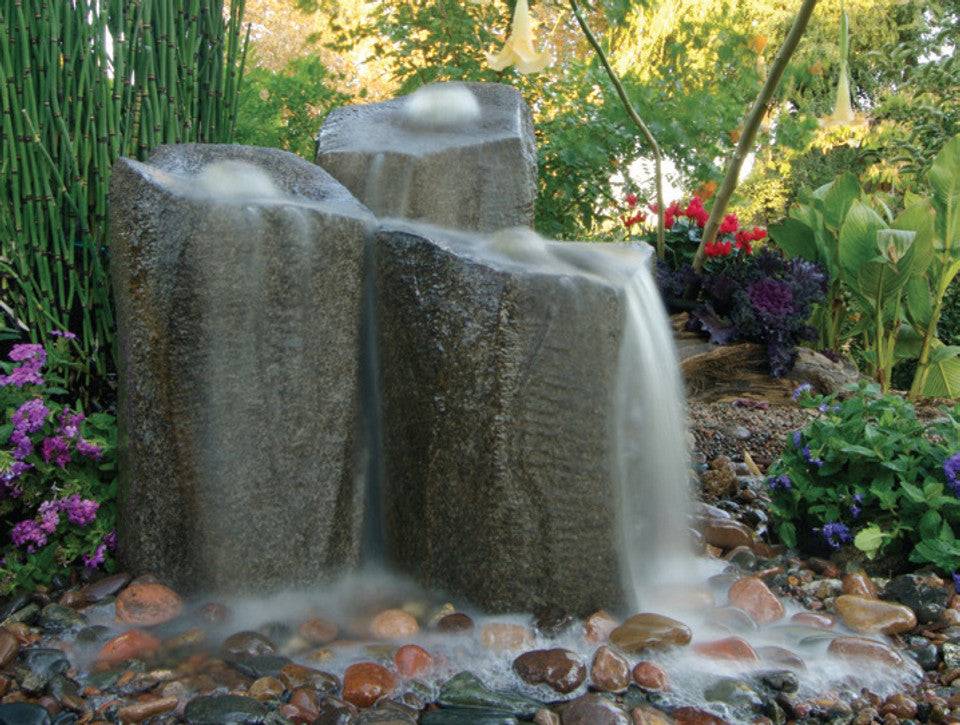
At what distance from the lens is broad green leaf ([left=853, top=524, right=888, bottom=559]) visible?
2.27 meters

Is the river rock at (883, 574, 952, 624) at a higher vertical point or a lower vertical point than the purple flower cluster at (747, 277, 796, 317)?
lower

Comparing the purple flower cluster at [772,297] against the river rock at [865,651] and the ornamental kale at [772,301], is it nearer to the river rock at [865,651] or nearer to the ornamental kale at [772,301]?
the ornamental kale at [772,301]

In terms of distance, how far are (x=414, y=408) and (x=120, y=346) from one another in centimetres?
75

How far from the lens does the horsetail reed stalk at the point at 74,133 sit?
2326 millimetres

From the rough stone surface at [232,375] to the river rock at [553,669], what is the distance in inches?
24.4

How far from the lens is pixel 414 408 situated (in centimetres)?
199

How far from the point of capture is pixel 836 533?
2426 millimetres

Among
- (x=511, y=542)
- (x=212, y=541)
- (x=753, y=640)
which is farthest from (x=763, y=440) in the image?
(x=212, y=541)

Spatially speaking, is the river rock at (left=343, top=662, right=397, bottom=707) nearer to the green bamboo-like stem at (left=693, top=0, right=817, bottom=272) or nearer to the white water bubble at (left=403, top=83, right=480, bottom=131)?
the white water bubble at (left=403, top=83, right=480, bottom=131)

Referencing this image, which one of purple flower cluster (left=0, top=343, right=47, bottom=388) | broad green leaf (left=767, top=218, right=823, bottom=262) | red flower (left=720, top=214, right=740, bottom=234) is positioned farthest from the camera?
red flower (left=720, top=214, right=740, bottom=234)

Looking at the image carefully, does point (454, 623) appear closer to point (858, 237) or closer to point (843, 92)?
point (843, 92)

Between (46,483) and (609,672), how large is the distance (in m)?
1.56

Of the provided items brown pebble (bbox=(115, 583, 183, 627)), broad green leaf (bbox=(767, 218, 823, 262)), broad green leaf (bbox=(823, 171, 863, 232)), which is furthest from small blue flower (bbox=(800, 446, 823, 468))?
broad green leaf (bbox=(767, 218, 823, 262))

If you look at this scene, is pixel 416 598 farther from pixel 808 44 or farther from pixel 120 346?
pixel 808 44
